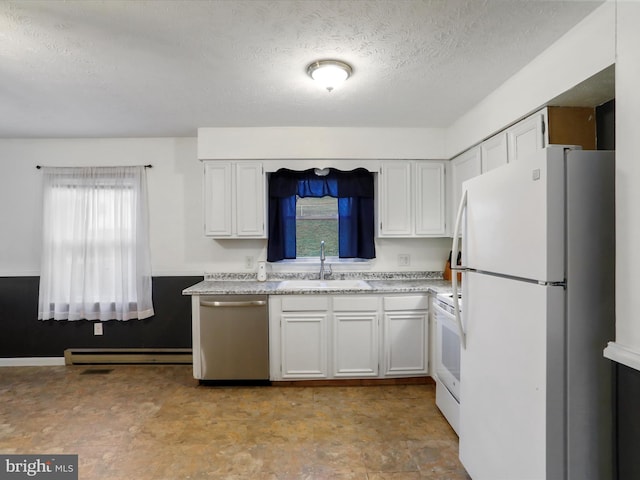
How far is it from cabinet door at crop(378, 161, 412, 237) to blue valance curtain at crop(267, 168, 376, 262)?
203 millimetres

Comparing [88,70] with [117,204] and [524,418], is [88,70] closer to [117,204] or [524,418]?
[117,204]

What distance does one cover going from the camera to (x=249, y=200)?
313cm

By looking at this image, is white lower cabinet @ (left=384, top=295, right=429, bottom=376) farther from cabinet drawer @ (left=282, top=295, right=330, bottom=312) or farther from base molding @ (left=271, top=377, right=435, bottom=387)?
cabinet drawer @ (left=282, top=295, right=330, bottom=312)

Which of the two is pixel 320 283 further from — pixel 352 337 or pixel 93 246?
pixel 93 246

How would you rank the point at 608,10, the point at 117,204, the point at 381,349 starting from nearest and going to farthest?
1. the point at 608,10
2. the point at 381,349
3. the point at 117,204

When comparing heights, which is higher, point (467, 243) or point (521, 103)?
point (521, 103)

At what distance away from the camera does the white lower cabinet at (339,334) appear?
2805 millimetres

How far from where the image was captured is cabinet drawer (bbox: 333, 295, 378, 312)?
2.80m

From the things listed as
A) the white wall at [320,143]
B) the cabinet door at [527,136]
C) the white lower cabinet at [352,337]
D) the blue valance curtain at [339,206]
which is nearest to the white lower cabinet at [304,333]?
the white lower cabinet at [352,337]

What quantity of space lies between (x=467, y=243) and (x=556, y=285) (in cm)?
54

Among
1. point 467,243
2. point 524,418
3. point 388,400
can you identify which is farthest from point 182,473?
point 467,243

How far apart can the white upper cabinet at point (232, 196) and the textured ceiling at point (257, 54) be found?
1.55 ft

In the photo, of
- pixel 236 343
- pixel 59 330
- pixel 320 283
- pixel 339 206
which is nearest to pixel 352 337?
pixel 320 283

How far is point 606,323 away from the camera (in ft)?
3.93
